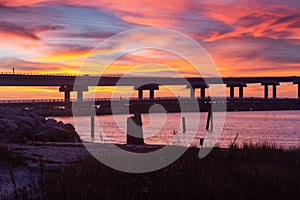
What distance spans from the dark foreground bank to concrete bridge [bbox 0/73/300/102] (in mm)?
→ 111121

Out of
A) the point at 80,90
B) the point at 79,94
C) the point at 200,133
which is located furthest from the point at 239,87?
the point at 200,133

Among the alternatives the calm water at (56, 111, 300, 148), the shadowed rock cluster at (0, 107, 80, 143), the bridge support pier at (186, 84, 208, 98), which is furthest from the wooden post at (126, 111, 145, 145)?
the bridge support pier at (186, 84, 208, 98)

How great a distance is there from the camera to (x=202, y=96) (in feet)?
572

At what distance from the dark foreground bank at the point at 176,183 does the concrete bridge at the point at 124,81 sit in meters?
111

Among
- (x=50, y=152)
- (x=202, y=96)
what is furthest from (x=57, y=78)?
(x=50, y=152)

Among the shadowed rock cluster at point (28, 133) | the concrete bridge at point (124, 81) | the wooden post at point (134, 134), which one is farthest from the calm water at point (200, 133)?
the concrete bridge at point (124, 81)

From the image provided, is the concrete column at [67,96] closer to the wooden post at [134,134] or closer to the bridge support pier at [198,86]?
the bridge support pier at [198,86]

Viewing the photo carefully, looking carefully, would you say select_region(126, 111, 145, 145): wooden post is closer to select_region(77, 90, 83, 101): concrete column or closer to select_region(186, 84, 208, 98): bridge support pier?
select_region(77, 90, 83, 101): concrete column

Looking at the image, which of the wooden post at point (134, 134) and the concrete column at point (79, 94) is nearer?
the wooden post at point (134, 134)

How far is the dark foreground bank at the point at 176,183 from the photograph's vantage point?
9.78m

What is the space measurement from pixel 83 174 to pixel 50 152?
6728mm

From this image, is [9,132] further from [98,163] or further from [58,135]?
[98,163]

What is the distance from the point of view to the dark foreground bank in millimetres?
9781

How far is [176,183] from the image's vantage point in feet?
34.1
